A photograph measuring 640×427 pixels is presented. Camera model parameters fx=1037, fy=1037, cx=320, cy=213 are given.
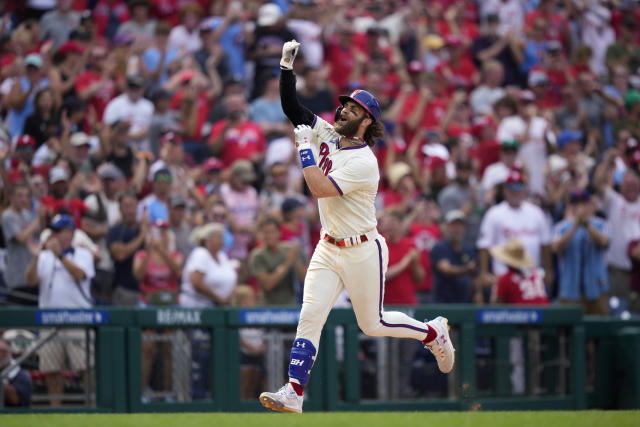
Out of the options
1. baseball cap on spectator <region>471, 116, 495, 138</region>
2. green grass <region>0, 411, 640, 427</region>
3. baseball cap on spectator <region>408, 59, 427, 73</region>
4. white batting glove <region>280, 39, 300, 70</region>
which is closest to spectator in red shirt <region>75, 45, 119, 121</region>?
baseball cap on spectator <region>408, 59, 427, 73</region>

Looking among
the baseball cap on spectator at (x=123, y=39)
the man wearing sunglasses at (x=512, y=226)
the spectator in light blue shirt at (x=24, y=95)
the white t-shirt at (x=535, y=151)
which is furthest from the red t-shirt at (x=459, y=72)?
the spectator in light blue shirt at (x=24, y=95)

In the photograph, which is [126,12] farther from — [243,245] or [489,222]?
[489,222]

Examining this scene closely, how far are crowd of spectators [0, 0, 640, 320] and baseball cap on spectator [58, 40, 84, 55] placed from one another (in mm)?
39

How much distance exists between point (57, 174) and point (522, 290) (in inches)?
198

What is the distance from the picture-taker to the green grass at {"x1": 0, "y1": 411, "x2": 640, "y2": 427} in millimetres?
6770

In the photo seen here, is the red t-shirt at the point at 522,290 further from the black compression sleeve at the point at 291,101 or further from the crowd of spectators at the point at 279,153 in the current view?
the black compression sleeve at the point at 291,101

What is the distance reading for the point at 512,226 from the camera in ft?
38.5

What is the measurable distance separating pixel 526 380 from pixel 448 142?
13.4ft

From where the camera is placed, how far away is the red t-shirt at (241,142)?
1262cm

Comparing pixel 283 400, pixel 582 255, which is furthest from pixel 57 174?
pixel 582 255

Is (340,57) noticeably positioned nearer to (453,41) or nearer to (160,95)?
(453,41)

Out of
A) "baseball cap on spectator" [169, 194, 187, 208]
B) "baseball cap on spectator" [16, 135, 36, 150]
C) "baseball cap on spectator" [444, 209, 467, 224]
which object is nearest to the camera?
"baseball cap on spectator" [169, 194, 187, 208]

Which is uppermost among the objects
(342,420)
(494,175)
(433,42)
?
(433,42)

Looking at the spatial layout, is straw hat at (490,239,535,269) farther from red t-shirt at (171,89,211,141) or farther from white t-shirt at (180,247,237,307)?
red t-shirt at (171,89,211,141)
